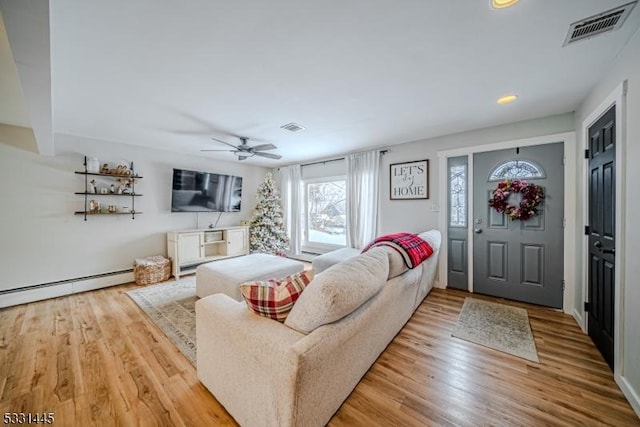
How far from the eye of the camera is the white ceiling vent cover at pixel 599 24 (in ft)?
4.50

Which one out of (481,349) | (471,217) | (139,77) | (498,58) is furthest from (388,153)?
(139,77)

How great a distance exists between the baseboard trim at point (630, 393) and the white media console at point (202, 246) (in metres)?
5.14

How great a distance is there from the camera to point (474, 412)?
1487 millimetres

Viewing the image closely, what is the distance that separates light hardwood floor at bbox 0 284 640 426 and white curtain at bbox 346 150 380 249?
2085 mm

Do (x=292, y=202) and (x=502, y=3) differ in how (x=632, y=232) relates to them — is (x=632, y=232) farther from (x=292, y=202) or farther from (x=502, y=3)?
(x=292, y=202)

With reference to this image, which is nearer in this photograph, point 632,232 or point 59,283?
point 632,232

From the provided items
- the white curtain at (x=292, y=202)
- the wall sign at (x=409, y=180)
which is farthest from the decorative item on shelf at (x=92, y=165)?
the wall sign at (x=409, y=180)

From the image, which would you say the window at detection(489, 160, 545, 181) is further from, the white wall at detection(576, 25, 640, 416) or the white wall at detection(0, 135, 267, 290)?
the white wall at detection(0, 135, 267, 290)

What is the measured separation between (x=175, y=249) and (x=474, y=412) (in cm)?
445

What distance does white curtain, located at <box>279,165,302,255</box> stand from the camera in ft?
18.3

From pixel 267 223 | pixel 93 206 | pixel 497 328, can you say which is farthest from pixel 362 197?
pixel 93 206

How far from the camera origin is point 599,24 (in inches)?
57.7

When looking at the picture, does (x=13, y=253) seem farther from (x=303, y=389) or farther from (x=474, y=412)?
(x=474, y=412)

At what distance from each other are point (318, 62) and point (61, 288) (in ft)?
15.2
